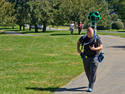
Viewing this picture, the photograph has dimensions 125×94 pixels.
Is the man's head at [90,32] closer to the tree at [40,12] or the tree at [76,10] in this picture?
the tree at [76,10]

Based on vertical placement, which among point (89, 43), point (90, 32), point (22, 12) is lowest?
point (89, 43)

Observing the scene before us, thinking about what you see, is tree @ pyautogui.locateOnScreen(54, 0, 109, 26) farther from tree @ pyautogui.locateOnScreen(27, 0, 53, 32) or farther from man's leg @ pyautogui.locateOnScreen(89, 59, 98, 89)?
man's leg @ pyautogui.locateOnScreen(89, 59, 98, 89)

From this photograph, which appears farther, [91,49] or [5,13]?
[5,13]

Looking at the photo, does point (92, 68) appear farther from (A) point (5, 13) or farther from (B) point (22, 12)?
(B) point (22, 12)

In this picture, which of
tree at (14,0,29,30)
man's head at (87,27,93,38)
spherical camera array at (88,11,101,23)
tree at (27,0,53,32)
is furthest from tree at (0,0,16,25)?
man's head at (87,27,93,38)

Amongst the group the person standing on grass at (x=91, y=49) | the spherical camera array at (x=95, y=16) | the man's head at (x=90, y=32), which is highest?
the spherical camera array at (x=95, y=16)

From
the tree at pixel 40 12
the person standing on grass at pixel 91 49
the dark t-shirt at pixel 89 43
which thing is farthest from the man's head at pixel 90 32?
the tree at pixel 40 12

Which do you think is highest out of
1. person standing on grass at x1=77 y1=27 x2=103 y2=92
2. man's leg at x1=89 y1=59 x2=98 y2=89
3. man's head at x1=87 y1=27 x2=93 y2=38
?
man's head at x1=87 y1=27 x2=93 y2=38

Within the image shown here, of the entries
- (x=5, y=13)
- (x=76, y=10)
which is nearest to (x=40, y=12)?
(x=5, y=13)

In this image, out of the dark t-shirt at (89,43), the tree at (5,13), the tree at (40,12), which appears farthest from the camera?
the tree at (40,12)

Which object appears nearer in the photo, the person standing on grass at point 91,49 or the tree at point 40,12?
the person standing on grass at point 91,49

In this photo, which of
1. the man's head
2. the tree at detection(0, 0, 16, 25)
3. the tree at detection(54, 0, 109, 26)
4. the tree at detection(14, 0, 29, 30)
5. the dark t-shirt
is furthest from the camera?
the tree at detection(14, 0, 29, 30)

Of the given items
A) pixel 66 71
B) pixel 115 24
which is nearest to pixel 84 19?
pixel 115 24

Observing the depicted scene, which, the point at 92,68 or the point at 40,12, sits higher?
the point at 40,12
